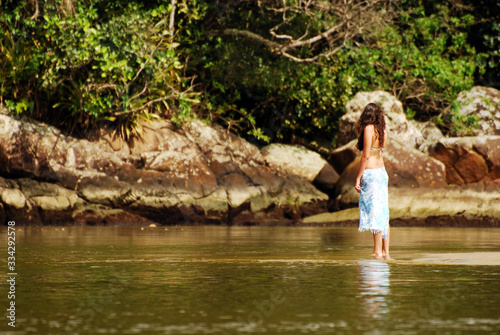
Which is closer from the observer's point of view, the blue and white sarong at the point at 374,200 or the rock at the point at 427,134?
the blue and white sarong at the point at 374,200

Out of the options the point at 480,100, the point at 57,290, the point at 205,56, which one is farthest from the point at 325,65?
the point at 57,290

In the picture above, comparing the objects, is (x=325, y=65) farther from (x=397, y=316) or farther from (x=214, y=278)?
(x=397, y=316)

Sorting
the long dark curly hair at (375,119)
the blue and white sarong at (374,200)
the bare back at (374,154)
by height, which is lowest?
the blue and white sarong at (374,200)

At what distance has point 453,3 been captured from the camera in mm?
25984

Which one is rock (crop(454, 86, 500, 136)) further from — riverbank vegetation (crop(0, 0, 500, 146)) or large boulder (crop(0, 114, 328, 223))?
large boulder (crop(0, 114, 328, 223))

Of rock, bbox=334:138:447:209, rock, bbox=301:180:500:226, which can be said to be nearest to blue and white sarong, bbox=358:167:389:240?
rock, bbox=301:180:500:226

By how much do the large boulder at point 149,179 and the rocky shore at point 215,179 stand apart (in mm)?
25

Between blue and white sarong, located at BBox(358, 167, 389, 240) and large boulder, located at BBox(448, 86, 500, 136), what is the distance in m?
16.1

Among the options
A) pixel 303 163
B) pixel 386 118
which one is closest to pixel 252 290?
pixel 303 163

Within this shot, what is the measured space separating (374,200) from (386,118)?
14159 millimetres

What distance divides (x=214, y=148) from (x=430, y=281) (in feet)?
48.9

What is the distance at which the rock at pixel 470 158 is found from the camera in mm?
21797

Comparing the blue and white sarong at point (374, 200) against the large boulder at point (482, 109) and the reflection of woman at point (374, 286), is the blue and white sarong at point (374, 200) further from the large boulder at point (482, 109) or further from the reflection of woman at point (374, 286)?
the large boulder at point (482, 109)

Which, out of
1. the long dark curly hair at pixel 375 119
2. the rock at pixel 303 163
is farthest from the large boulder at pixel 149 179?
the long dark curly hair at pixel 375 119
